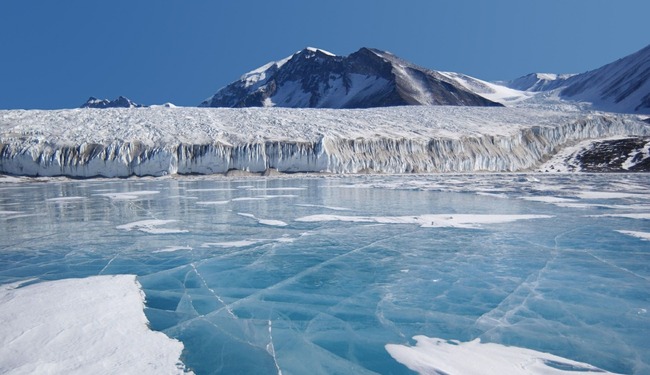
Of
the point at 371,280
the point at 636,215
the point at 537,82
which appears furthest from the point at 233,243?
the point at 537,82

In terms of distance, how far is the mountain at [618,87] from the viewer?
81.9m

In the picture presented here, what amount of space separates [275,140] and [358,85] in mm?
95341

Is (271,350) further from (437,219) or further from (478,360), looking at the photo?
(437,219)

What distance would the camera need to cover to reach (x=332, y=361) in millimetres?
3977

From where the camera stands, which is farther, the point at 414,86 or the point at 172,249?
the point at 414,86

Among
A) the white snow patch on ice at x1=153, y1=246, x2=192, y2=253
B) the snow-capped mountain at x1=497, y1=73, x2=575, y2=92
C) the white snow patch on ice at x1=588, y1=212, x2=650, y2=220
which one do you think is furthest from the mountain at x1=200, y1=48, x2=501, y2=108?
the white snow patch on ice at x1=153, y1=246, x2=192, y2=253

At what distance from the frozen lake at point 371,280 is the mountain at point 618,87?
283 ft

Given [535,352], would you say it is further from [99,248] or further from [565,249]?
[99,248]

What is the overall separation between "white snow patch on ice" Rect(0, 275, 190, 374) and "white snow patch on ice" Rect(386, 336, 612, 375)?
216 centimetres

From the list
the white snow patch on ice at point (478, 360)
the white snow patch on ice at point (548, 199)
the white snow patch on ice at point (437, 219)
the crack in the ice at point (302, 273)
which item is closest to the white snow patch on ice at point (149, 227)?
the white snow patch on ice at point (437, 219)

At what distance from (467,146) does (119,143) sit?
1222 inches

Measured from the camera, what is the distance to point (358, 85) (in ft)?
413

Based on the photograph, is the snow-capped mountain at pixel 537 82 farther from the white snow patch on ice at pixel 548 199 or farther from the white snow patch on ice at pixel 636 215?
the white snow patch on ice at pixel 636 215

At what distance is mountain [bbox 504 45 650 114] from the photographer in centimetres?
8194
